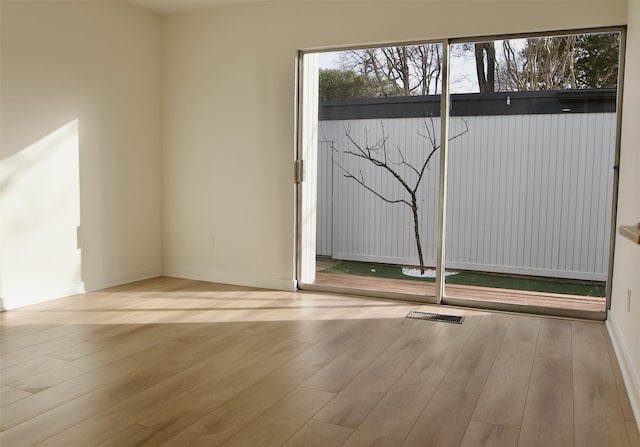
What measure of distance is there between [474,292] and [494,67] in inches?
68.7

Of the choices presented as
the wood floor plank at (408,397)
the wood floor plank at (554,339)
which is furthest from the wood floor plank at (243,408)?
the wood floor plank at (554,339)

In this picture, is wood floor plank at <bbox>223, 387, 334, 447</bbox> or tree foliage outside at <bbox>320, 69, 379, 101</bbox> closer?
wood floor plank at <bbox>223, 387, 334, 447</bbox>

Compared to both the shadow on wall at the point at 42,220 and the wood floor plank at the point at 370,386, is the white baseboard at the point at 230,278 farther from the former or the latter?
the wood floor plank at the point at 370,386

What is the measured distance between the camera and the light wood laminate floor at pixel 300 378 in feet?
7.32

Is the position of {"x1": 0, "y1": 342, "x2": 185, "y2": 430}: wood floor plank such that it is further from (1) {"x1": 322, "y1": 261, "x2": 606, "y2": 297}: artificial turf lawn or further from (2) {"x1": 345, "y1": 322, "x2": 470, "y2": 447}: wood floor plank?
(1) {"x1": 322, "y1": 261, "x2": 606, "y2": 297}: artificial turf lawn

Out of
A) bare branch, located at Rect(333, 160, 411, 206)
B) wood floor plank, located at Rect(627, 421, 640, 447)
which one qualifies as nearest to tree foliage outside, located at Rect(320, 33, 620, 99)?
bare branch, located at Rect(333, 160, 411, 206)

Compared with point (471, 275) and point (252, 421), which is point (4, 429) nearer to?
point (252, 421)

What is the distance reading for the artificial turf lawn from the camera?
4145 mm

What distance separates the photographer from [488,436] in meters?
2.21

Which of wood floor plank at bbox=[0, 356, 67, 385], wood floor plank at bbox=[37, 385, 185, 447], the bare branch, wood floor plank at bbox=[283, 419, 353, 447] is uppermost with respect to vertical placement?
the bare branch

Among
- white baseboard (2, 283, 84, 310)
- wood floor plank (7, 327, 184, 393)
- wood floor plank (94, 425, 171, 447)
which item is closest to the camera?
wood floor plank (94, 425, 171, 447)

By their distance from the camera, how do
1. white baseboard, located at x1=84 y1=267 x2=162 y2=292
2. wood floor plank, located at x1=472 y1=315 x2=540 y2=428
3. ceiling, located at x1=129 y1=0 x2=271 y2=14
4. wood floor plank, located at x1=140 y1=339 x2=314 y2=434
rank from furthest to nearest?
ceiling, located at x1=129 y1=0 x2=271 y2=14
white baseboard, located at x1=84 y1=267 x2=162 y2=292
wood floor plank, located at x1=472 y1=315 x2=540 y2=428
wood floor plank, located at x1=140 y1=339 x2=314 y2=434

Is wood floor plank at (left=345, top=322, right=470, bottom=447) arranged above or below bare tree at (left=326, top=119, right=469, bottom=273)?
below

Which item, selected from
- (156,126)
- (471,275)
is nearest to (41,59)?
(156,126)
